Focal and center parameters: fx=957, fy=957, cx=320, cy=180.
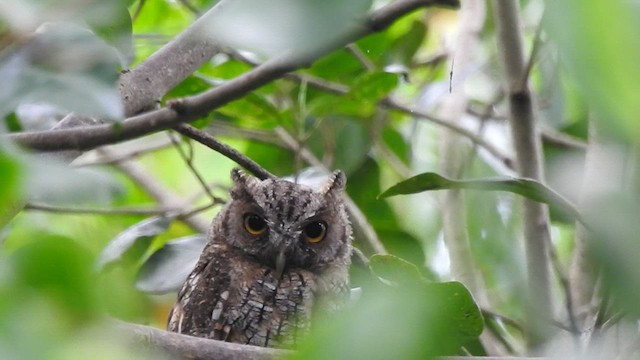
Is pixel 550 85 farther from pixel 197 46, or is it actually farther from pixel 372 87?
pixel 197 46

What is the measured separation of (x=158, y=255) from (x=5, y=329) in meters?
1.79

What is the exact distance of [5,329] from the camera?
1.82ft

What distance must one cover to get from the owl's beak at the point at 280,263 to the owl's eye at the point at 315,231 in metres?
0.14

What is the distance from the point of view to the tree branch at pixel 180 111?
1575 mm

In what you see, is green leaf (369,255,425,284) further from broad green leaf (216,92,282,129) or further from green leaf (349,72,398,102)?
broad green leaf (216,92,282,129)

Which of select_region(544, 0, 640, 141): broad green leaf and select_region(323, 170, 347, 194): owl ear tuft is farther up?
select_region(323, 170, 347, 194): owl ear tuft

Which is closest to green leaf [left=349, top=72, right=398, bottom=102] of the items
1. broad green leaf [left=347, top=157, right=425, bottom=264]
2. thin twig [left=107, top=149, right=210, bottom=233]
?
broad green leaf [left=347, top=157, right=425, bottom=264]

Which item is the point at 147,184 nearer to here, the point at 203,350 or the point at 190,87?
the point at 190,87

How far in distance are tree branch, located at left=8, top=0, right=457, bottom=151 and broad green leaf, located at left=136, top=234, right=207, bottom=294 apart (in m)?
0.51

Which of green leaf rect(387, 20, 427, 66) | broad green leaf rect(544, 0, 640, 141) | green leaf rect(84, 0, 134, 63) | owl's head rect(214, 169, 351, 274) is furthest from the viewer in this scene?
green leaf rect(387, 20, 427, 66)

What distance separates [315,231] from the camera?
9.03 feet

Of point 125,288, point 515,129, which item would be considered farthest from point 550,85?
point 125,288

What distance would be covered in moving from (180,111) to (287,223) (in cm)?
91

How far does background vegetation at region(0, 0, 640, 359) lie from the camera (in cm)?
58
